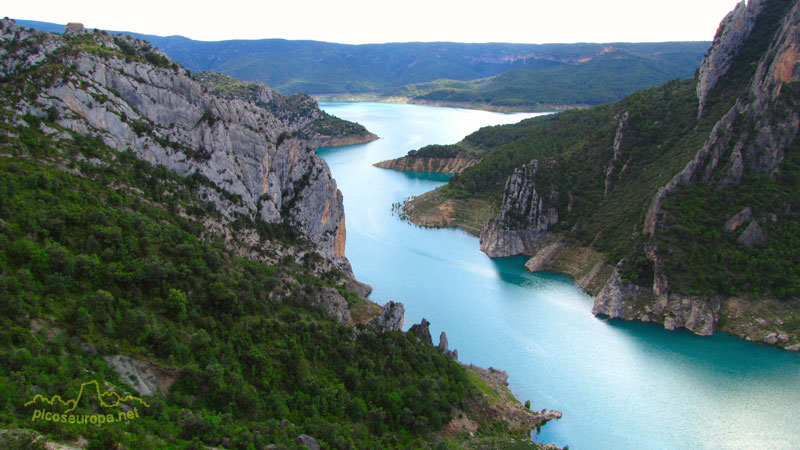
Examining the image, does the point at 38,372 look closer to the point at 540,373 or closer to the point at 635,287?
the point at 540,373

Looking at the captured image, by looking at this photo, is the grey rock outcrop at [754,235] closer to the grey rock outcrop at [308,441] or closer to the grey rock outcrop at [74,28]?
the grey rock outcrop at [308,441]

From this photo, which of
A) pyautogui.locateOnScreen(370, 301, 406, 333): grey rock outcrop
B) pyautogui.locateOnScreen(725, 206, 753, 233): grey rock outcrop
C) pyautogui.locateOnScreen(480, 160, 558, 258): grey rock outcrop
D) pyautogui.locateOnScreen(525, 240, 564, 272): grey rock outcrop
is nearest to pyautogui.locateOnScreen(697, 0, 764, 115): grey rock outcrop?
pyautogui.locateOnScreen(725, 206, 753, 233): grey rock outcrop

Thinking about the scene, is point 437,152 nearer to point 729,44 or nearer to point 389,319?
point 729,44

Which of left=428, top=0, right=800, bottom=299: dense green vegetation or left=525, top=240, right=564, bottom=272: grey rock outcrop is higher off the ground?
left=428, top=0, right=800, bottom=299: dense green vegetation

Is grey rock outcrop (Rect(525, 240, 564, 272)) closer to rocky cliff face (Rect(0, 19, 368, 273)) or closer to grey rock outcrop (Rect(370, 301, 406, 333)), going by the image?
rocky cliff face (Rect(0, 19, 368, 273))

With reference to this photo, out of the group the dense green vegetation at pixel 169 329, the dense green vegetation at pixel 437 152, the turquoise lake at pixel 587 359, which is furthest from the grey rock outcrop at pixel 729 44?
the dense green vegetation at pixel 437 152
